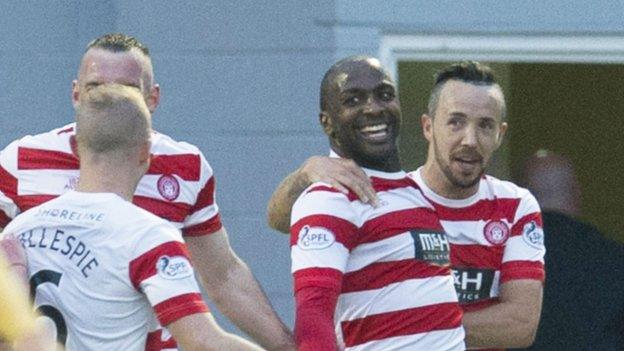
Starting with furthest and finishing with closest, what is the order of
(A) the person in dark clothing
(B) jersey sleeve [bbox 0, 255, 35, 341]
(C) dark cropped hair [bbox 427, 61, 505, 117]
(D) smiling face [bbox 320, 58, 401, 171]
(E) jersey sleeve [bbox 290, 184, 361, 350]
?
(A) the person in dark clothing < (C) dark cropped hair [bbox 427, 61, 505, 117] < (D) smiling face [bbox 320, 58, 401, 171] < (E) jersey sleeve [bbox 290, 184, 361, 350] < (B) jersey sleeve [bbox 0, 255, 35, 341]

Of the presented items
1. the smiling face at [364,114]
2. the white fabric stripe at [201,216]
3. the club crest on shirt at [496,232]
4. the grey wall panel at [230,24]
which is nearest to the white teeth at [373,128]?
the smiling face at [364,114]

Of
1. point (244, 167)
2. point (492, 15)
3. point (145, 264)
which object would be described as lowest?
point (244, 167)

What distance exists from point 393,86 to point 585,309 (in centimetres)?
177

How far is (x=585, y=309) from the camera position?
637 cm

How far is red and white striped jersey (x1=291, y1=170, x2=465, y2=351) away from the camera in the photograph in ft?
15.4

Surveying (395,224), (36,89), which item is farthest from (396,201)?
(36,89)

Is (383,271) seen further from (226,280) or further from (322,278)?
(226,280)

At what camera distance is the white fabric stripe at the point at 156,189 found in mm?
5285

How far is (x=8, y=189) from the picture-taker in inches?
207

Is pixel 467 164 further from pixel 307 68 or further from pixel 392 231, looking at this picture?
pixel 307 68

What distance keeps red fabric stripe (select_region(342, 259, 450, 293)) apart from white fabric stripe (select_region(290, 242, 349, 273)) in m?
0.08

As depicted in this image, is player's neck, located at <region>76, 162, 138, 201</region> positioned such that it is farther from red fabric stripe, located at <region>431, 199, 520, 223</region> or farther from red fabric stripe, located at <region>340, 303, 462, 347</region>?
red fabric stripe, located at <region>431, 199, 520, 223</region>

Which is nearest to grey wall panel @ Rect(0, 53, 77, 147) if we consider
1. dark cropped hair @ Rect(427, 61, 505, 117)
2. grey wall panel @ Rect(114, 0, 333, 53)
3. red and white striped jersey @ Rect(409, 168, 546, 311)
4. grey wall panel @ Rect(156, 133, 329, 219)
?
grey wall panel @ Rect(114, 0, 333, 53)

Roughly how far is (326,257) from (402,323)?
27cm
